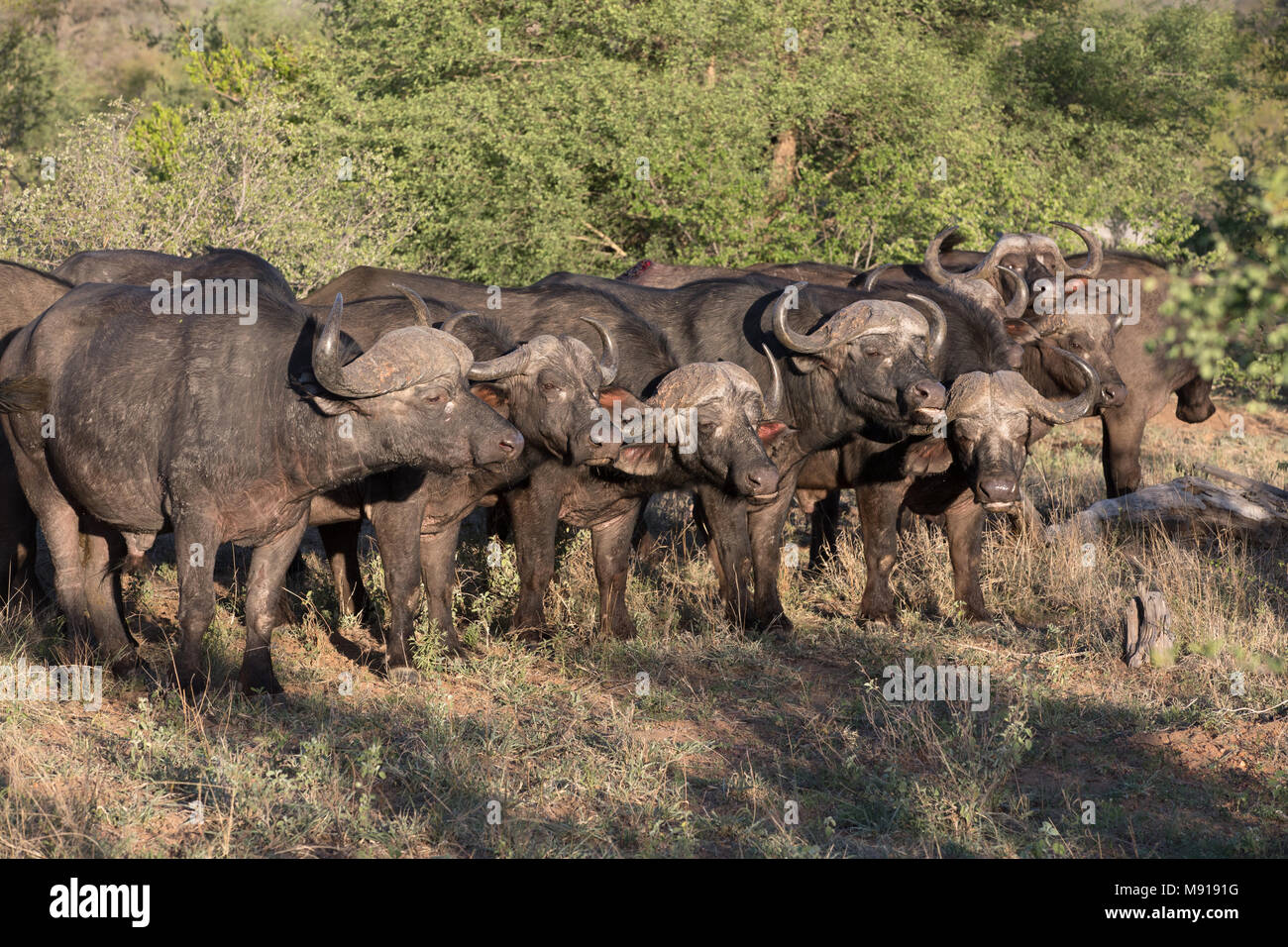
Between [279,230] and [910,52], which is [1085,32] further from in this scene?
[279,230]

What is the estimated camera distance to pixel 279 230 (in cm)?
1343

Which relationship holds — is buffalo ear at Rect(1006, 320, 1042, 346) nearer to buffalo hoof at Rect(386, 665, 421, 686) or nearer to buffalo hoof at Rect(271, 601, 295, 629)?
buffalo hoof at Rect(386, 665, 421, 686)

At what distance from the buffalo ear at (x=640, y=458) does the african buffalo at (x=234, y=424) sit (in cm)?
116

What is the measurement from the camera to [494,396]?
25.6ft

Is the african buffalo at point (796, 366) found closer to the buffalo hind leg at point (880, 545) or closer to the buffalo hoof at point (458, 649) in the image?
the buffalo hind leg at point (880, 545)

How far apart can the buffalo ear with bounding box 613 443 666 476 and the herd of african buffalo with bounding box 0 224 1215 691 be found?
0.01m

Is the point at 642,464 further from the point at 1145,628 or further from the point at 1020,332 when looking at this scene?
the point at 1020,332

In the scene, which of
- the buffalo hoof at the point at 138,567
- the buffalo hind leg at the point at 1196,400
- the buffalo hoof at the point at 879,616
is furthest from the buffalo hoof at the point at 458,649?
the buffalo hind leg at the point at 1196,400

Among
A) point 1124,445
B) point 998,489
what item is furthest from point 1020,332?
point 998,489

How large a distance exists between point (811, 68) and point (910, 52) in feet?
4.89

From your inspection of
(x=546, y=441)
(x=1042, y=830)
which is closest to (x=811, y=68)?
(x=546, y=441)

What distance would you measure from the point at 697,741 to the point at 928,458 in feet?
9.91

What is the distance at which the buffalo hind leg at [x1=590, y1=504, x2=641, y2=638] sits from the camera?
862 centimetres

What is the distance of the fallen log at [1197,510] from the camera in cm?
1015
